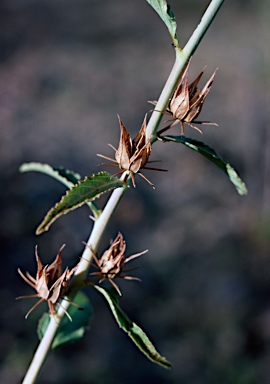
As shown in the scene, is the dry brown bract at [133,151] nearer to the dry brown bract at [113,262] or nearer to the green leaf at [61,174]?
the dry brown bract at [113,262]

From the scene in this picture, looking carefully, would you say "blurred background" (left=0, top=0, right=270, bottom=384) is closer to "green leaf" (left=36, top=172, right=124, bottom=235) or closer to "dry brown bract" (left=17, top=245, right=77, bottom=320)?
"dry brown bract" (left=17, top=245, right=77, bottom=320)

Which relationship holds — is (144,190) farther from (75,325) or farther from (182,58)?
(182,58)

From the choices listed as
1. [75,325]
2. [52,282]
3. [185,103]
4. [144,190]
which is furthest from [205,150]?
[144,190]

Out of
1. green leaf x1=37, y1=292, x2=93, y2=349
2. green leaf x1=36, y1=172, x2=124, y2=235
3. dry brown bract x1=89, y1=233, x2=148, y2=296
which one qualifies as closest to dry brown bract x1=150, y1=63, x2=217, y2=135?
green leaf x1=36, y1=172, x2=124, y2=235

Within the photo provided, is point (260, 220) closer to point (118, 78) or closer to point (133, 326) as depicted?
point (118, 78)

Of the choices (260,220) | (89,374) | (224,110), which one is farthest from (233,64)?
(89,374)

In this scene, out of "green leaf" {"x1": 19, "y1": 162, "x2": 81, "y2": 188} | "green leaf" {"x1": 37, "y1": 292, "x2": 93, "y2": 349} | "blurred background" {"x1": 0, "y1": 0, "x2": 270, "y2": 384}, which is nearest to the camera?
"green leaf" {"x1": 19, "y1": 162, "x2": 81, "y2": 188}
